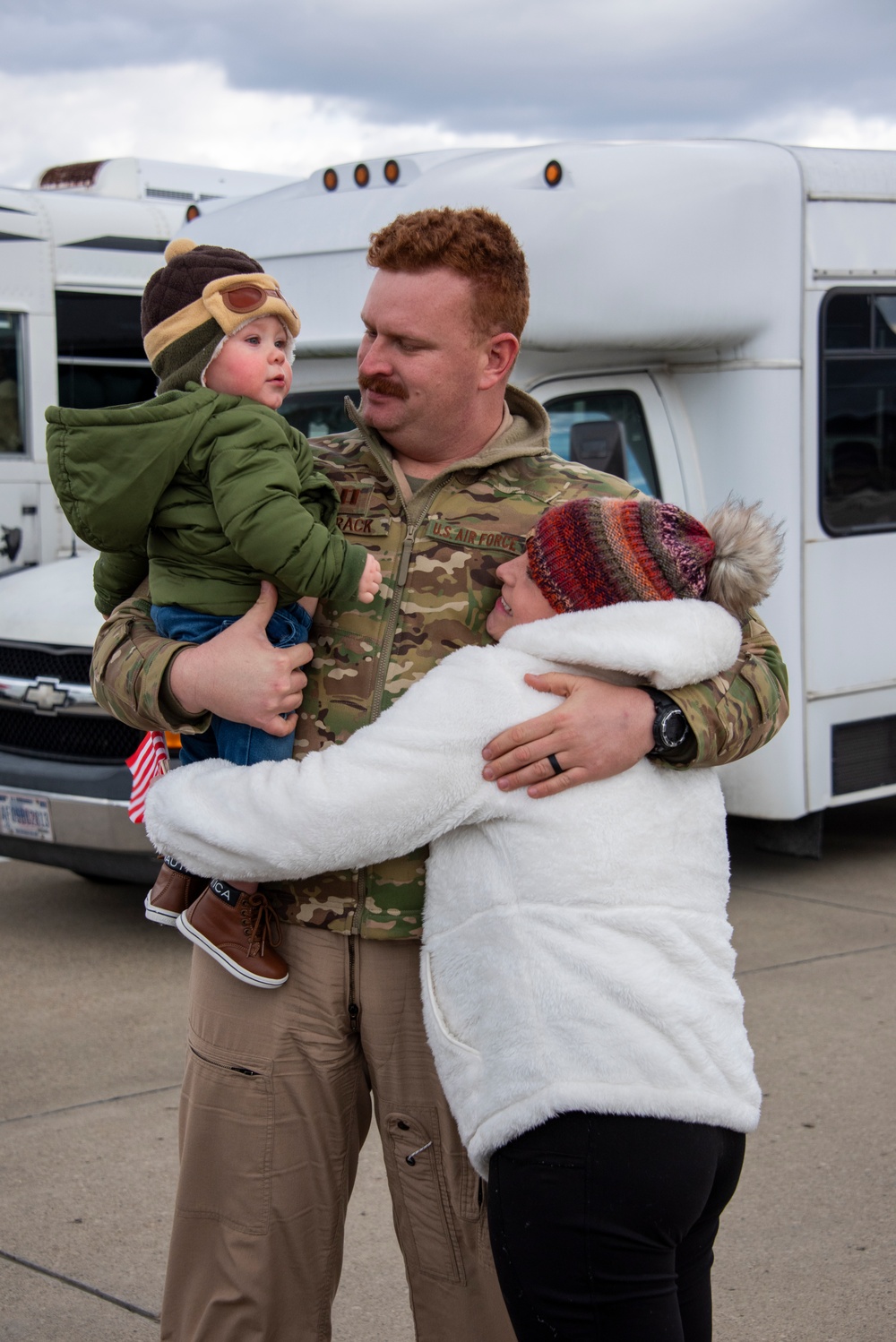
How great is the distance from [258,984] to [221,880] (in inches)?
7.1

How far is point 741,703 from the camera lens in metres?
2.31

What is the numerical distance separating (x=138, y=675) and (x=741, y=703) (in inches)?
36.8

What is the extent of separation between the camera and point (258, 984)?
7.84 ft

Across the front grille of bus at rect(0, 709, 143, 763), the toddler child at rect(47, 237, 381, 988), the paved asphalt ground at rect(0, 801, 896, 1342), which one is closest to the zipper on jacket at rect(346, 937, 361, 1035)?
the toddler child at rect(47, 237, 381, 988)

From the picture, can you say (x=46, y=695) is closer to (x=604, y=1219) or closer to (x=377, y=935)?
(x=377, y=935)

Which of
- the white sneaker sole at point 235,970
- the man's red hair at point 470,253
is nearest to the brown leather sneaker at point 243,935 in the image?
the white sneaker sole at point 235,970

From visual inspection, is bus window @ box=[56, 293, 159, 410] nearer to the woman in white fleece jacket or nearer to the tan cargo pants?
the tan cargo pants

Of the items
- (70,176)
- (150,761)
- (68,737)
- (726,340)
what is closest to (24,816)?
(68,737)

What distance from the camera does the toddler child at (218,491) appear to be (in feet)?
7.55

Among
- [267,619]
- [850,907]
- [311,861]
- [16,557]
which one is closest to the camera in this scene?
[311,861]

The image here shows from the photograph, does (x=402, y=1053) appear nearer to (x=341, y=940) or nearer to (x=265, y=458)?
(x=341, y=940)

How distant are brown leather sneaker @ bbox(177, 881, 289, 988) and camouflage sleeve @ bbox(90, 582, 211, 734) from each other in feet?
0.92

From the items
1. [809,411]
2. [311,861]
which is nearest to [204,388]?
[311,861]

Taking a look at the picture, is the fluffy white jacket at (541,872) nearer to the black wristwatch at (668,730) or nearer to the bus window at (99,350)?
the black wristwatch at (668,730)
